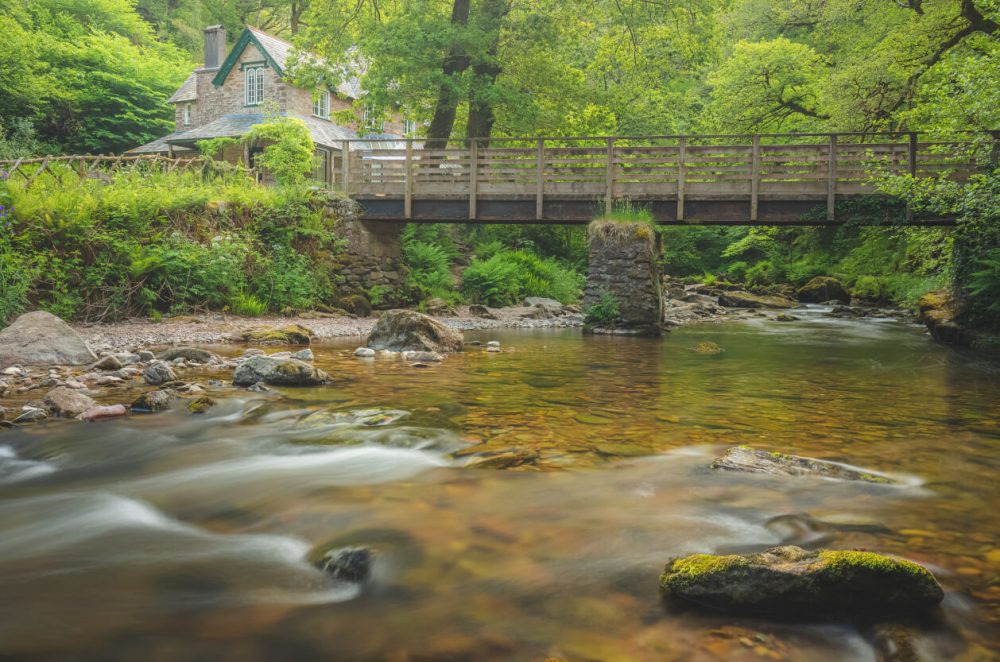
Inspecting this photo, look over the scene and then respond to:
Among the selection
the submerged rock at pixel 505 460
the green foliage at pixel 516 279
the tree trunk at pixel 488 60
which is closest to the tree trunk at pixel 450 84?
the tree trunk at pixel 488 60

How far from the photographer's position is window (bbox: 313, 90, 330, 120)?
111 feet

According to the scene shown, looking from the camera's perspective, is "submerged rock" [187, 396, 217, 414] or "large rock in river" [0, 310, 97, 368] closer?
"submerged rock" [187, 396, 217, 414]

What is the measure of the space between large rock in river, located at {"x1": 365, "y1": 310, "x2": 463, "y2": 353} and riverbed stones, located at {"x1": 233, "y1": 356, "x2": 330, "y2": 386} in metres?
2.91

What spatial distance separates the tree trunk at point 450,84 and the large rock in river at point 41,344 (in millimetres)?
12084

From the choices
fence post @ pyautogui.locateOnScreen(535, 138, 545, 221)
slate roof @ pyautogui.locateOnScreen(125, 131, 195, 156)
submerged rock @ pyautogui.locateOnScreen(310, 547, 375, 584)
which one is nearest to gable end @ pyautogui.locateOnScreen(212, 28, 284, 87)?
slate roof @ pyautogui.locateOnScreen(125, 131, 195, 156)

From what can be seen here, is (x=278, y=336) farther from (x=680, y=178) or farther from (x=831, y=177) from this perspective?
(x=831, y=177)

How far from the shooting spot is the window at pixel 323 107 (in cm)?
3397

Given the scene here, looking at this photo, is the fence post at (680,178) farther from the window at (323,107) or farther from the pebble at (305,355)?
the window at (323,107)

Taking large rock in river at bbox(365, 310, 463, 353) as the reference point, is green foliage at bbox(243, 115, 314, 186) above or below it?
above

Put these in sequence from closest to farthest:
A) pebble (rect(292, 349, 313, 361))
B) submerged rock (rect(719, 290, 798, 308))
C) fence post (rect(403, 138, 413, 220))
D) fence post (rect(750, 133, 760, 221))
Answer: pebble (rect(292, 349, 313, 361)), fence post (rect(750, 133, 760, 221)), fence post (rect(403, 138, 413, 220)), submerged rock (rect(719, 290, 798, 308))

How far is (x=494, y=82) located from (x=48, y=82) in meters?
23.6

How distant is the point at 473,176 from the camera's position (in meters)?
17.1

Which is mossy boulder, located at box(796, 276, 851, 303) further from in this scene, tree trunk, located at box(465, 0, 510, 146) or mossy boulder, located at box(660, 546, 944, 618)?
mossy boulder, located at box(660, 546, 944, 618)

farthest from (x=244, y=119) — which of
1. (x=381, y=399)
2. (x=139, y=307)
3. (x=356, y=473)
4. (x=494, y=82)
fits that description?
(x=356, y=473)
